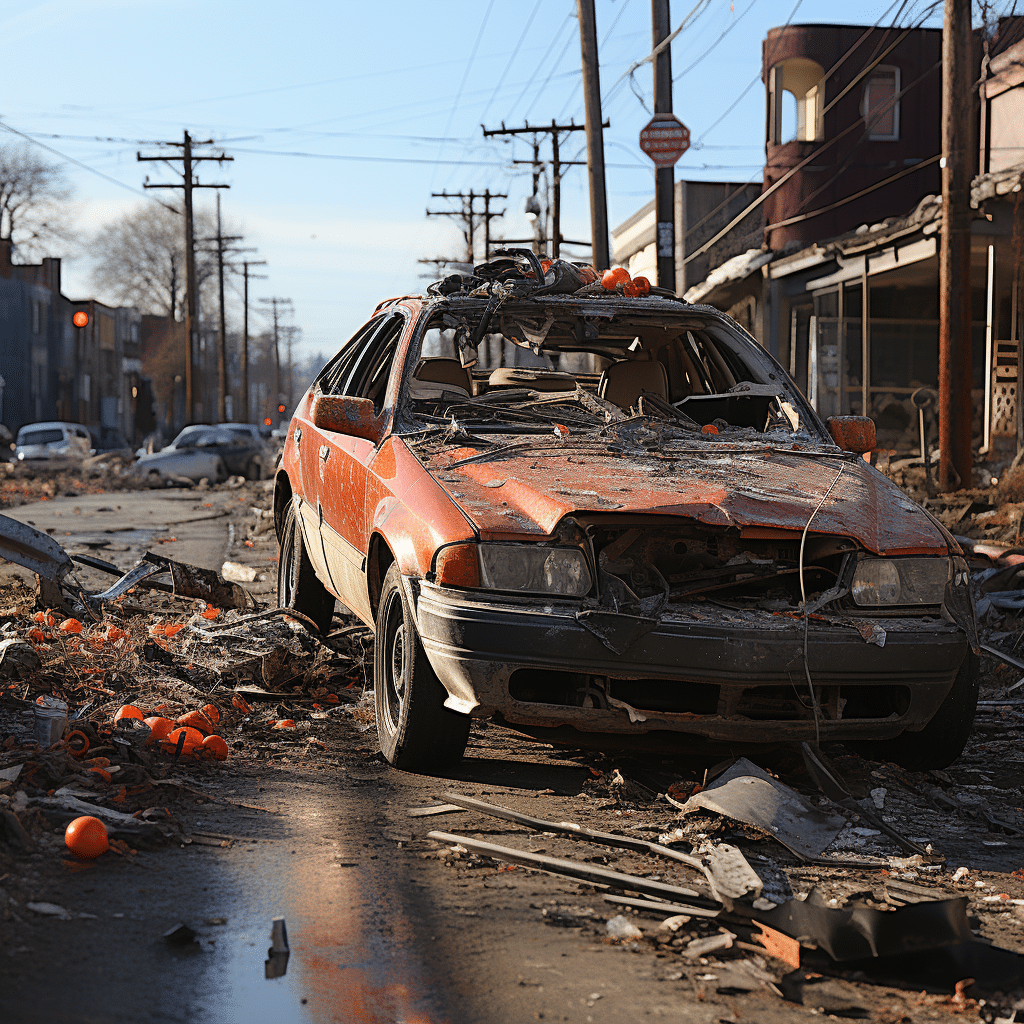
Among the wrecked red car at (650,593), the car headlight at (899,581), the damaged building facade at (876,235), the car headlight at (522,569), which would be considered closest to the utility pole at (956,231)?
the damaged building facade at (876,235)

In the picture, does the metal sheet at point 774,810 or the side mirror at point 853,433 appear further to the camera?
the side mirror at point 853,433

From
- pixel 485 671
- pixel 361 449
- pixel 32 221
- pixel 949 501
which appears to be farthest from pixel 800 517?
pixel 32 221

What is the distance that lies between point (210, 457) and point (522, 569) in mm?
27102

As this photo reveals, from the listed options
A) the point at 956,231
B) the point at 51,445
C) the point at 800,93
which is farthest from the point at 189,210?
the point at 956,231

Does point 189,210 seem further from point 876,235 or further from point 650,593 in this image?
point 650,593

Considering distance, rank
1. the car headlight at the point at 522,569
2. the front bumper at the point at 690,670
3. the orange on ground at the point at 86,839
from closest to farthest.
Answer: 1. the orange on ground at the point at 86,839
2. the front bumper at the point at 690,670
3. the car headlight at the point at 522,569

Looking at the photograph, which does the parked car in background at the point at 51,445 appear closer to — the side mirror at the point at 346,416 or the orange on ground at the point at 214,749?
the side mirror at the point at 346,416

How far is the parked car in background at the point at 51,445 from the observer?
35.9 meters

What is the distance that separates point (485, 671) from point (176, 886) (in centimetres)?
119

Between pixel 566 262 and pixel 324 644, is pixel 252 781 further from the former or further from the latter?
pixel 566 262

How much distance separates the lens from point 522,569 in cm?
402

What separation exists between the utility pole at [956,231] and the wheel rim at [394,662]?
28.2ft

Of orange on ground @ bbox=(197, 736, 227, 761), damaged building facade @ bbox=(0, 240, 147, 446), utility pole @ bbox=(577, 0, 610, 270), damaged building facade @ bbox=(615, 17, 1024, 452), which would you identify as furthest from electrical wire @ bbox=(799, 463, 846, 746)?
damaged building facade @ bbox=(0, 240, 147, 446)

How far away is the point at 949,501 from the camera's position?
11.5 m
